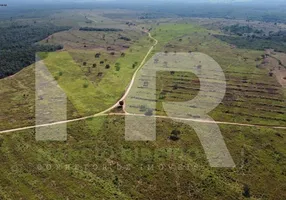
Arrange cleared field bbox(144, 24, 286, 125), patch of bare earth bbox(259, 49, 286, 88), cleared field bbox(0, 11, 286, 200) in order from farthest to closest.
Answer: patch of bare earth bbox(259, 49, 286, 88)
cleared field bbox(144, 24, 286, 125)
cleared field bbox(0, 11, 286, 200)

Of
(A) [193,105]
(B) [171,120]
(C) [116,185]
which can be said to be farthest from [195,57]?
(C) [116,185]

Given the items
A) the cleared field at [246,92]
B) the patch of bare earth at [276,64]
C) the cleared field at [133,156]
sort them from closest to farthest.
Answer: the cleared field at [133,156], the cleared field at [246,92], the patch of bare earth at [276,64]

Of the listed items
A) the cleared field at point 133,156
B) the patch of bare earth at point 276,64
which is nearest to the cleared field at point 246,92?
the cleared field at point 133,156

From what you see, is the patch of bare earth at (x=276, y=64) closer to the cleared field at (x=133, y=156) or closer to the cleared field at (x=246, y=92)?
the cleared field at (x=246, y=92)

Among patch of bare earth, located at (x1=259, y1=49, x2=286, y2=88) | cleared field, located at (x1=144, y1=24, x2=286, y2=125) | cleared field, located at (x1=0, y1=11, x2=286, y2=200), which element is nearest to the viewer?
cleared field, located at (x1=0, y1=11, x2=286, y2=200)

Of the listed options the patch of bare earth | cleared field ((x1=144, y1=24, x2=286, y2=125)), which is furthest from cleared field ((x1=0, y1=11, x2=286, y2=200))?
the patch of bare earth

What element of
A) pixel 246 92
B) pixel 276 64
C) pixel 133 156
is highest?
pixel 276 64

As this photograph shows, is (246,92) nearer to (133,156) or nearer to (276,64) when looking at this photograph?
(276,64)

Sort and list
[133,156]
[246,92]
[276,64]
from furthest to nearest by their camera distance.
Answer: [276,64]
[246,92]
[133,156]

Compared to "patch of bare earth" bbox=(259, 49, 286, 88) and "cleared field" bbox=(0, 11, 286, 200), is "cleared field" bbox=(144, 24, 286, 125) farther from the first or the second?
"patch of bare earth" bbox=(259, 49, 286, 88)

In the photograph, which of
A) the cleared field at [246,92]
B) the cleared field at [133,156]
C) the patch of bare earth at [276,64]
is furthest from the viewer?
the patch of bare earth at [276,64]

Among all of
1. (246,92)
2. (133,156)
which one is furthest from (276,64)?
(133,156)
